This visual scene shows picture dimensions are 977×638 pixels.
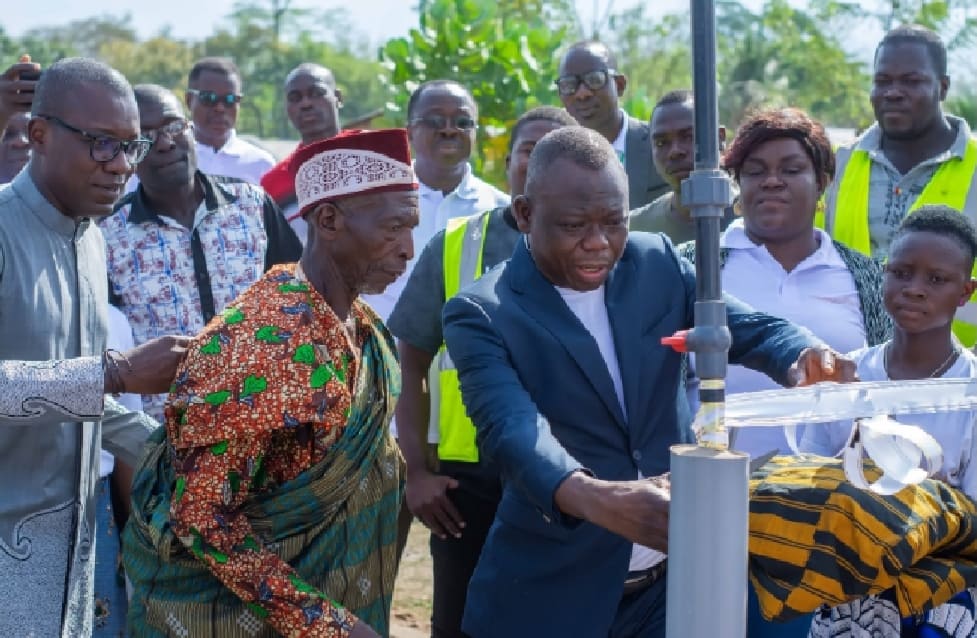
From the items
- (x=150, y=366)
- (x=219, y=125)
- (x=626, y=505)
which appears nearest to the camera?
(x=626, y=505)

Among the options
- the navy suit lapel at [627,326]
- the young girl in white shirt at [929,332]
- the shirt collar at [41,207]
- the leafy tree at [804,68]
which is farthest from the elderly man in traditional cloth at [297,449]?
the leafy tree at [804,68]

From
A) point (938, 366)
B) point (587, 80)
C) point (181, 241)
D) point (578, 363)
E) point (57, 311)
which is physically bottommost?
point (938, 366)

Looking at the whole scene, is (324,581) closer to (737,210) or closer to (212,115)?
(737,210)

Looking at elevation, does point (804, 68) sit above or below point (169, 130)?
above

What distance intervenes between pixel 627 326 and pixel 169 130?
2544mm

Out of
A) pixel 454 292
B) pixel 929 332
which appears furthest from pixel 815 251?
pixel 454 292

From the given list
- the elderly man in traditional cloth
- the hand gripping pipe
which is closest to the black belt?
the elderly man in traditional cloth

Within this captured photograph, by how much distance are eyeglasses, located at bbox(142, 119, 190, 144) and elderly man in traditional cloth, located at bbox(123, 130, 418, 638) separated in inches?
77.0

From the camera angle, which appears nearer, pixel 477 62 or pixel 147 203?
pixel 147 203

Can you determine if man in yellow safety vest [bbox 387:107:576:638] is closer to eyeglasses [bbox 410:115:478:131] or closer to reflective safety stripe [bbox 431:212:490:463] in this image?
reflective safety stripe [bbox 431:212:490:463]

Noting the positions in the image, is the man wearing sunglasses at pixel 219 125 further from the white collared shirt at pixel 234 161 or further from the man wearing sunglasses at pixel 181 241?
the man wearing sunglasses at pixel 181 241

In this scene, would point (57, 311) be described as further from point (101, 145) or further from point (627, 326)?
point (627, 326)

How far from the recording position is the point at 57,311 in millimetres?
3137

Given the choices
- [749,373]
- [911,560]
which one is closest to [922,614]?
[911,560]
